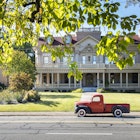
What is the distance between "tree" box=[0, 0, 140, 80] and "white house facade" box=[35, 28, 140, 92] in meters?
51.7

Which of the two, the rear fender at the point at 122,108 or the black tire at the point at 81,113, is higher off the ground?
the rear fender at the point at 122,108

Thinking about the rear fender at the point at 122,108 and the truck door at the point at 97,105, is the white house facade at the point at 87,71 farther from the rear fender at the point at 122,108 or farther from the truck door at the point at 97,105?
the rear fender at the point at 122,108

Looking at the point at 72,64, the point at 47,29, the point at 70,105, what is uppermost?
the point at 47,29

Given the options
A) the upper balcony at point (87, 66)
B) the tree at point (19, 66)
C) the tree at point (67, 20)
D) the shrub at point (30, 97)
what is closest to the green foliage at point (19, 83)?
the shrub at point (30, 97)

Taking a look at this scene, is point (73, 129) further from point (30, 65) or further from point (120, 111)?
point (30, 65)

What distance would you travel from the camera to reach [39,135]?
1451cm

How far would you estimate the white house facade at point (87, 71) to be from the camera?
6009 cm

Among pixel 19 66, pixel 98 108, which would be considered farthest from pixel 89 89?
pixel 98 108

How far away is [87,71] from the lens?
6044 cm

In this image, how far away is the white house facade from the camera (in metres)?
60.1

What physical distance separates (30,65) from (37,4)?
145 ft

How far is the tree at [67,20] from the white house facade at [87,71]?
5173cm

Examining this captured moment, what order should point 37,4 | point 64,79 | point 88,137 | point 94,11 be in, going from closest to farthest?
point 94,11
point 37,4
point 88,137
point 64,79

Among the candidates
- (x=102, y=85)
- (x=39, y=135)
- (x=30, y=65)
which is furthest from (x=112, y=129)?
(x=102, y=85)
